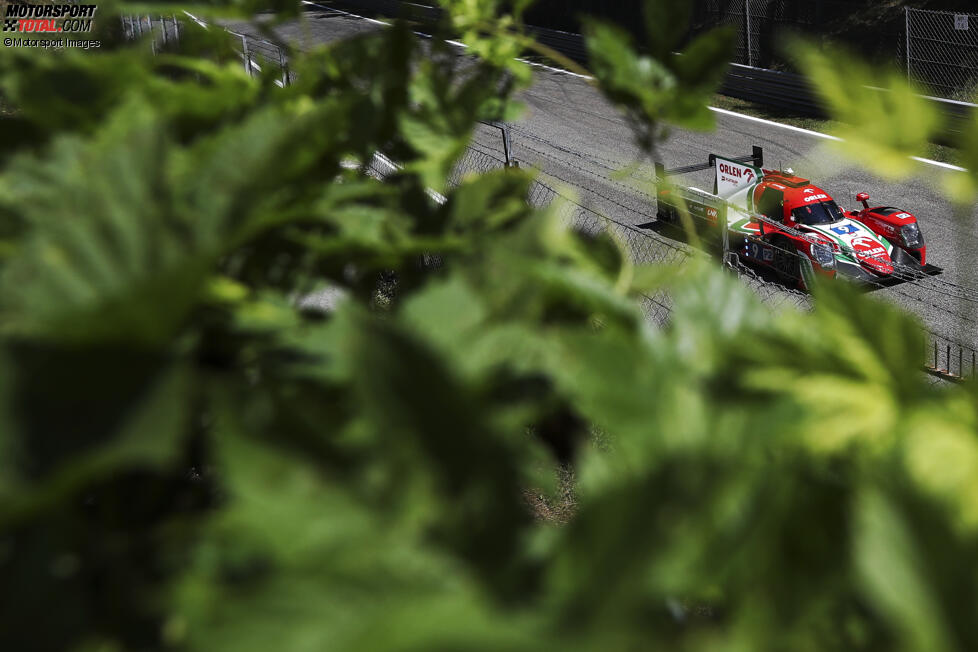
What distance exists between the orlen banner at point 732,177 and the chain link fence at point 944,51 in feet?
19.6

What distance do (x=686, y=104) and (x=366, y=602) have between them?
363mm

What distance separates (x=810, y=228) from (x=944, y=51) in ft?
25.4

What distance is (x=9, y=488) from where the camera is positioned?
0.28 meters

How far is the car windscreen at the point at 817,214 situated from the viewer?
28.5 feet

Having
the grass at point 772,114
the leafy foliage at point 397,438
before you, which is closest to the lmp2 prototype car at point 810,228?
the grass at point 772,114

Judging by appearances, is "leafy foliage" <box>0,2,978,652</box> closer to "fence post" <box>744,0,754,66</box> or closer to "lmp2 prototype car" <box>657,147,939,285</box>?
"lmp2 prototype car" <box>657,147,939,285</box>

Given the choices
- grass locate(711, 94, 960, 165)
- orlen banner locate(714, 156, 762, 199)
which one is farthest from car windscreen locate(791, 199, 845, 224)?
grass locate(711, 94, 960, 165)

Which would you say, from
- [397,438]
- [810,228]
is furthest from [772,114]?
[397,438]

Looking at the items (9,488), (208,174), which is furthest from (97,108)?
(9,488)

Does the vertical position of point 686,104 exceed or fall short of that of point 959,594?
it exceeds it

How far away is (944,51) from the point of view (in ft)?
46.1

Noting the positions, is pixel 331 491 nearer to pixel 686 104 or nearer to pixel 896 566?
Answer: pixel 896 566
